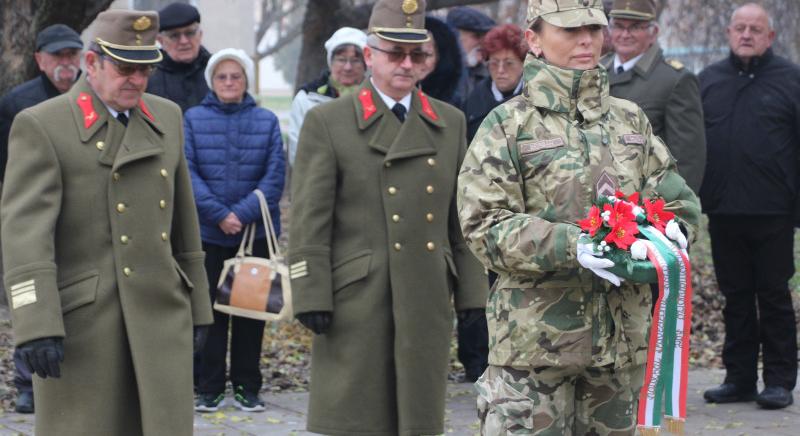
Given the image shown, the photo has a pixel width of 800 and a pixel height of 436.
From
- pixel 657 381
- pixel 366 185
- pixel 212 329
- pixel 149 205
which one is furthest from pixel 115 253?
pixel 212 329

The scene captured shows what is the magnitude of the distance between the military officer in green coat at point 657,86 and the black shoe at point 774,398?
143 cm

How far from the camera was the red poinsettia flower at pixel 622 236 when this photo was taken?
416 cm

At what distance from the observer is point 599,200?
169 inches

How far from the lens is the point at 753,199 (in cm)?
808

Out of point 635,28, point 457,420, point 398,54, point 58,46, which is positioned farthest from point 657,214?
point 58,46

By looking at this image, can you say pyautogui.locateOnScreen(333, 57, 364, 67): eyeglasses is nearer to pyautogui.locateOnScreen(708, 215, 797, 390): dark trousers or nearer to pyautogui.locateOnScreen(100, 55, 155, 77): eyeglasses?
pyautogui.locateOnScreen(708, 215, 797, 390): dark trousers

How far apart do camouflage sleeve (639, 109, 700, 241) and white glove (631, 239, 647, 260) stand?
Answer: 0.46 metres

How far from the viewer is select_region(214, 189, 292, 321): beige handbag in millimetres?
7691

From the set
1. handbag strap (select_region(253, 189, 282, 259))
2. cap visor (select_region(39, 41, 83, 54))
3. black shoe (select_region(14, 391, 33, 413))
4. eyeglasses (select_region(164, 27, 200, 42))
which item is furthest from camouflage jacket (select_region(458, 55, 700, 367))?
eyeglasses (select_region(164, 27, 200, 42))

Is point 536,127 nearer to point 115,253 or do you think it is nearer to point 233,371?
point 115,253

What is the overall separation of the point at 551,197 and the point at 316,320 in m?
1.93

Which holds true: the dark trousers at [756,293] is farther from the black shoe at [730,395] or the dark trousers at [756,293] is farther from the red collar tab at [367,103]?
the red collar tab at [367,103]

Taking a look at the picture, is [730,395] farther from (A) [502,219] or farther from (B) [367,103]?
(A) [502,219]

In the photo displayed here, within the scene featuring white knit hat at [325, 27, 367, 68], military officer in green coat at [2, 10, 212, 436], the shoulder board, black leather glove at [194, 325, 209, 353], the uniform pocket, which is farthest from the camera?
white knit hat at [325, 27, 367, 68]
